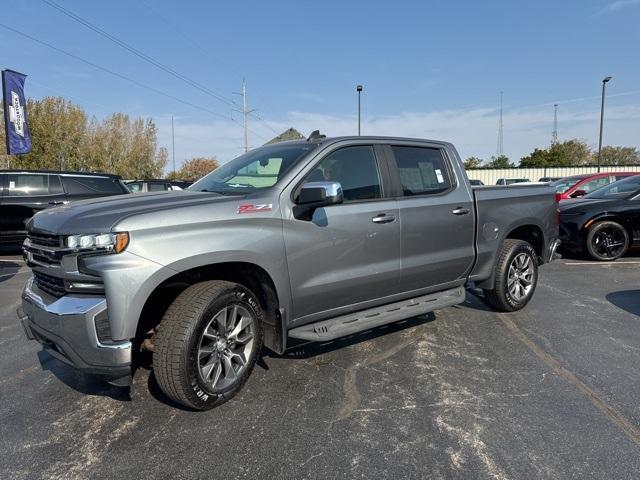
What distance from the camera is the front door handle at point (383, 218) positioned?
3.68m

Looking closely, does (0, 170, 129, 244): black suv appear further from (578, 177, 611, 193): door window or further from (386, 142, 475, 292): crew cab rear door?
(578, 177, 611, 193): door window

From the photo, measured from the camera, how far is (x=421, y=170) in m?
4.32

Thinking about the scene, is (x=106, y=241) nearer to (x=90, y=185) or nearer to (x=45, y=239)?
(x=45, y=239)

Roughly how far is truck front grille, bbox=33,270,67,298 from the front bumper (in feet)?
0.20

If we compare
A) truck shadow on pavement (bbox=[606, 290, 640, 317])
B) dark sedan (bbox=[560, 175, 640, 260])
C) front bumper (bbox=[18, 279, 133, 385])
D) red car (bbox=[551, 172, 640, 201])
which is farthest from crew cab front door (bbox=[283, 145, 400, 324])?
red car (bbox=[551, 172, 640, 201])

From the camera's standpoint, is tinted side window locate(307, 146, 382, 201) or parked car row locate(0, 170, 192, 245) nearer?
tinted side window locate(307, 146, 382, 201)

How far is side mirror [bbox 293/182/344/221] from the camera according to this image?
3.09 m

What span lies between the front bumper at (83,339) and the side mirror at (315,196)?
1447mm

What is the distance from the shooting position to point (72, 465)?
244 cm

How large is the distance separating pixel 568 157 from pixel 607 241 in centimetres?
5921

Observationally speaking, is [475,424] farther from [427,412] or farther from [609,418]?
[609,418]

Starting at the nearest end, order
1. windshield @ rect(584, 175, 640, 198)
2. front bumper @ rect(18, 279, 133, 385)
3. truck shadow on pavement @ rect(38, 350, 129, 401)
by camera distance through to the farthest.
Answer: front bumper @ rect(18, 279, 133, 385) → truck shadow on pavement @ rect(38, 350, 129, 401) → windshield @ rect(584, 175, 640, 198)

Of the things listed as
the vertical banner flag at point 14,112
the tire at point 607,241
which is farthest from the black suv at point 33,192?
the tire at point 607,241

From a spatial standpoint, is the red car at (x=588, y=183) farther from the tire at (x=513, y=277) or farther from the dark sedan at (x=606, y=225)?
the tire at (x=513, y=277)
